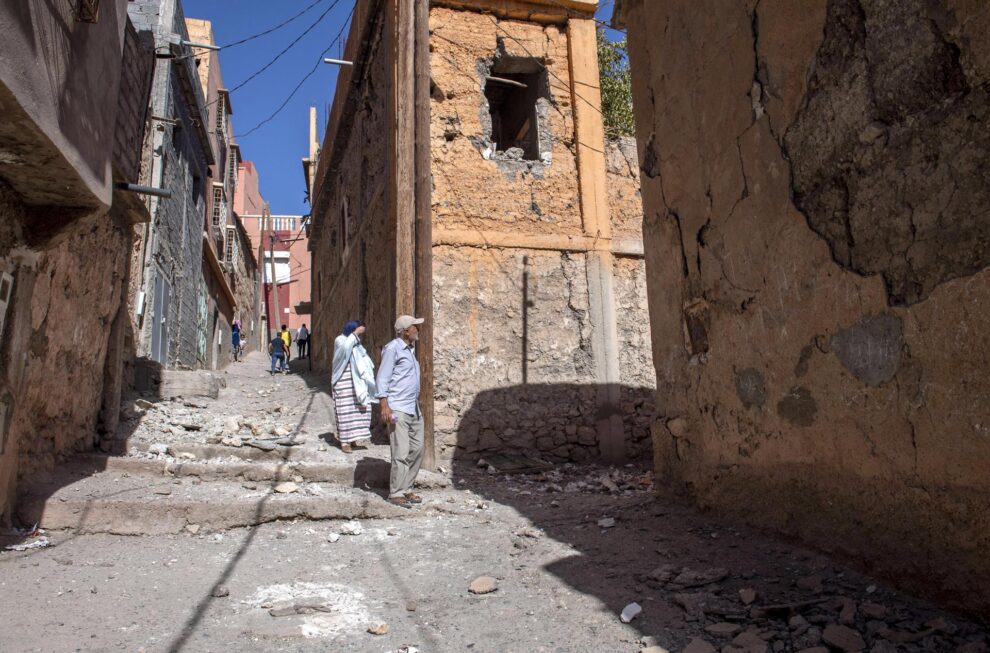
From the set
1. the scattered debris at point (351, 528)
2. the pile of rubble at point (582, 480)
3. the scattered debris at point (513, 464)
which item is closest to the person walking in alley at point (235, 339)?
the scattered debris at point (513, 464)

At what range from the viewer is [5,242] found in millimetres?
3812

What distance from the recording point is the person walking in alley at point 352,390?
6.56 meters

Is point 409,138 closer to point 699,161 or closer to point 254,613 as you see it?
point 699,161

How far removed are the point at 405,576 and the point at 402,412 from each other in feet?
5.66

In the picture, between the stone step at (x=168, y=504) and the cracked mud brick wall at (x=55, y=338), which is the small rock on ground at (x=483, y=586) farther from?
the cracked mud brick wall at (x=55, y=338)

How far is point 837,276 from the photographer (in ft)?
9.09

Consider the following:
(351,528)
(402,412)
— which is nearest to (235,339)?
(402,412)

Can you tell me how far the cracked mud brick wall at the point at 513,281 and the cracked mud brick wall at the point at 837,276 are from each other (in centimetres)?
308

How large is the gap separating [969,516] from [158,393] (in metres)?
8.85

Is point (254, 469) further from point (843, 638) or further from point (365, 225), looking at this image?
point (365, 225)

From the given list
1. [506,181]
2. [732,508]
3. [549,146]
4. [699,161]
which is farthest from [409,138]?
[732,508]

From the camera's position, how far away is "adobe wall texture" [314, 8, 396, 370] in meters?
7.98

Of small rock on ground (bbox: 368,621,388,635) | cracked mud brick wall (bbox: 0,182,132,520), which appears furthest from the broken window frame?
small rock on ground (bbox: 368,621,388,635)

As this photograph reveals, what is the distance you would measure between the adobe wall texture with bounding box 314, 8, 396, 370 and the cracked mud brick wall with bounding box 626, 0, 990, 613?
393 centimetres
